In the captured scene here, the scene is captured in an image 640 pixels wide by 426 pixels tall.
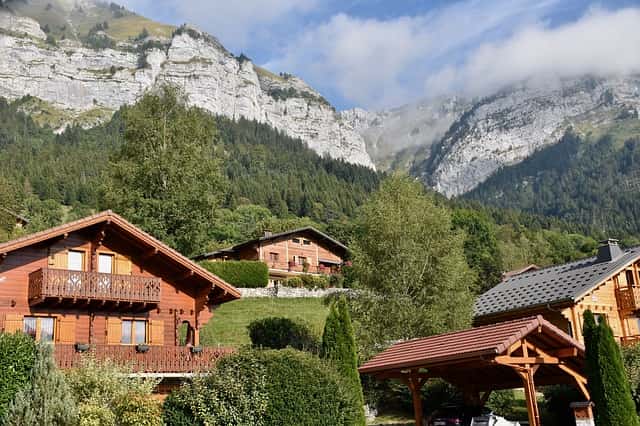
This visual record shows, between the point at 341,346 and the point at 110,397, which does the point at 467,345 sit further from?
the point at 110,397

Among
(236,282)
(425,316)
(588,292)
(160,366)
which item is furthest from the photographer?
(236,282)

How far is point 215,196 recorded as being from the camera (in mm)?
43062

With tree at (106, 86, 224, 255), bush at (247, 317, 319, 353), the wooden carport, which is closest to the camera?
the wooden carport

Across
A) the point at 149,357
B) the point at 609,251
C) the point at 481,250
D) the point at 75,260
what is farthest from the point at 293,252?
the point at 149,357

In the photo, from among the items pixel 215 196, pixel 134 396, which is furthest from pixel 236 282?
pixel 134 396

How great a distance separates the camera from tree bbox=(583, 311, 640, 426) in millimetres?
18891

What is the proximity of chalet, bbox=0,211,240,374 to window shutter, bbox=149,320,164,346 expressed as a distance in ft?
0.14

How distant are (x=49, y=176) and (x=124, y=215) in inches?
3275

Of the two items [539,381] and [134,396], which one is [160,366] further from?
[539,381]

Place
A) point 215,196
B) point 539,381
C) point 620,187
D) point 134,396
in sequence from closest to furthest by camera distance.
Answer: point 134,396 < point 539,381 < point 215,196 < point 620,187

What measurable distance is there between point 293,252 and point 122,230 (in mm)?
43483

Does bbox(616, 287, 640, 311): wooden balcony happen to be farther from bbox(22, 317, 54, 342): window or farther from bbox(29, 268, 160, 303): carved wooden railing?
bbox(22, 317, 54, 342): window

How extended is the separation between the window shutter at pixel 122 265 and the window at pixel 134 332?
6.49 feet

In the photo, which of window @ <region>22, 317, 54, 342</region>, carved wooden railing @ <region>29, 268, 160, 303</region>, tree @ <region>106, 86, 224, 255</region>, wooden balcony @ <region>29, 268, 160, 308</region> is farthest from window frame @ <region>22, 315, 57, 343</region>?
tree @ <region>106, 86, 224, 255</region>
